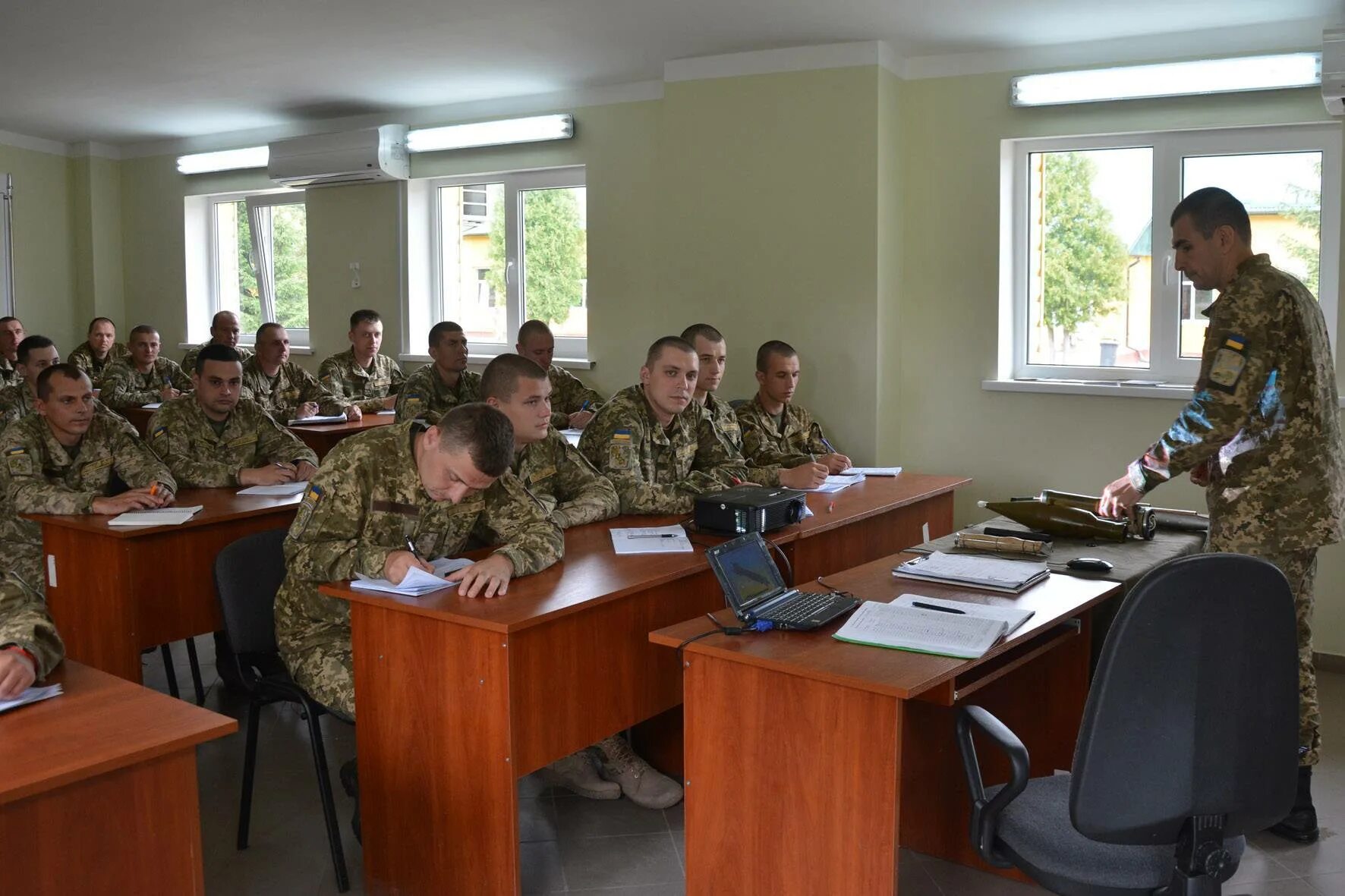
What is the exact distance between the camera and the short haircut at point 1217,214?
3.23 m

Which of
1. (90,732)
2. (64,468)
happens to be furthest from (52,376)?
(90,732)

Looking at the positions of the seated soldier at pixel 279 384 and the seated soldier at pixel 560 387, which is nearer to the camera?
the seated soldier at pixel 560 387

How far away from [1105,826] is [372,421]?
537 cm

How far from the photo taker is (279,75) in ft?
Result: 21.3

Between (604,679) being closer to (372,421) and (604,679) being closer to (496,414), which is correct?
(496,414)

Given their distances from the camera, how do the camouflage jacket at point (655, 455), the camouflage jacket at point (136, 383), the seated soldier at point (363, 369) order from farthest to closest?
Result: the camouflage jacket at point (136, 383)
the seated soldier at point (363, 369)
the camouflage jacket at point (655, 455)

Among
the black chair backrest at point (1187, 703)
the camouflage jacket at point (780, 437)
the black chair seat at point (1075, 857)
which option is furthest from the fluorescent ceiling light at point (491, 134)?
the black chair backrest at point (1187, 703)

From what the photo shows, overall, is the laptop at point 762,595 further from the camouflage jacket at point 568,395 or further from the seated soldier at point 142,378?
the seated soldier at point 142,378

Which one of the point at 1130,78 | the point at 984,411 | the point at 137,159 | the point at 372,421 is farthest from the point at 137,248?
the point at 1130,78

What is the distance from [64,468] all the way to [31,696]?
2.44 metres

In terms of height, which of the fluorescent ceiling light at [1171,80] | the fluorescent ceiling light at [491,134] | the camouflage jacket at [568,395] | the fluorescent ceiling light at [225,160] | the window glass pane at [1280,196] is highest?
the fluorescent ceiling light at [225,160]

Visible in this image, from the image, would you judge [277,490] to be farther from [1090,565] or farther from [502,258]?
[502,258]

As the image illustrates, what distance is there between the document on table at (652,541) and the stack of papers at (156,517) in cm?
144

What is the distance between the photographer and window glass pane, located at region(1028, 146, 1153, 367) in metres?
5.41
